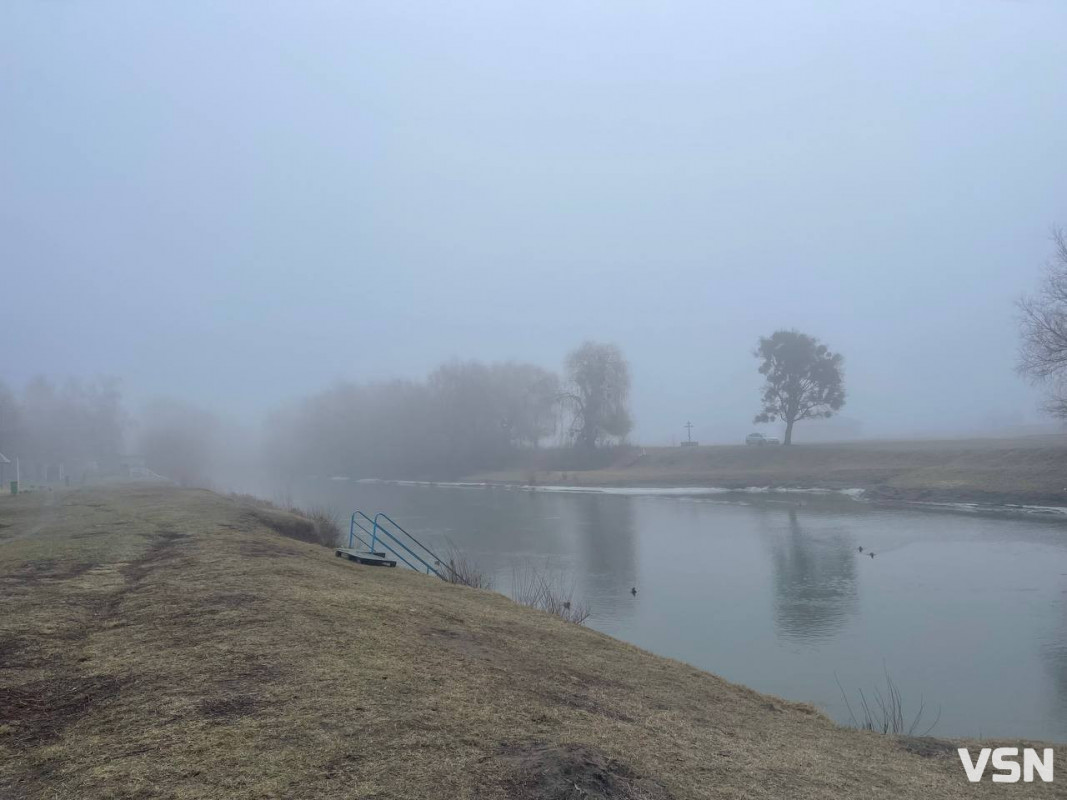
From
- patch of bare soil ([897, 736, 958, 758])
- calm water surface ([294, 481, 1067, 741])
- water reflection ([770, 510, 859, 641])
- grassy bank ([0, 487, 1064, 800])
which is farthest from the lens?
water reflection ([770, 510, 859, 641])

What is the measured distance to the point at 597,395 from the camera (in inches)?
2835

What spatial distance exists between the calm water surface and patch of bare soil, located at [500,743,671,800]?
276 inches

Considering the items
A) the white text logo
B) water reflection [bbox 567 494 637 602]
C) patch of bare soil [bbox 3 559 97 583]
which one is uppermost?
patch of bare soil [bbox 3 559 97 583]

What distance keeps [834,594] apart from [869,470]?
29351 mm

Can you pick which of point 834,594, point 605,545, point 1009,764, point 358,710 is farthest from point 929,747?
point 605,545

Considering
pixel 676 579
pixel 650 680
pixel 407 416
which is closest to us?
pixel 650 680

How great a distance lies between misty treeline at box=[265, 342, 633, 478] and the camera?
238 ft

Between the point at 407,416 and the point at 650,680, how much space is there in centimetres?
7334

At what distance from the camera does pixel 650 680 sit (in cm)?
820

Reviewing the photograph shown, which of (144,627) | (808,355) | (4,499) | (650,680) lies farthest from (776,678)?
(808,355)

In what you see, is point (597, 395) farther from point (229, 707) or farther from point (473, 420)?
point (229, 707)

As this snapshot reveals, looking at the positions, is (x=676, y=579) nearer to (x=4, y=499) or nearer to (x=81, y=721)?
(x=81, y=721)

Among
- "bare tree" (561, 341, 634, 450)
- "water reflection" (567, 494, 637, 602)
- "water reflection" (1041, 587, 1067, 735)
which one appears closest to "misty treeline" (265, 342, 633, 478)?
"bare tree" (561, 341, 634, 450)

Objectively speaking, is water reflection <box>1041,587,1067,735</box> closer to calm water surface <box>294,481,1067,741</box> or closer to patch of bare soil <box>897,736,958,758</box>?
calm water surface <box>294,481,1067,741</box>
